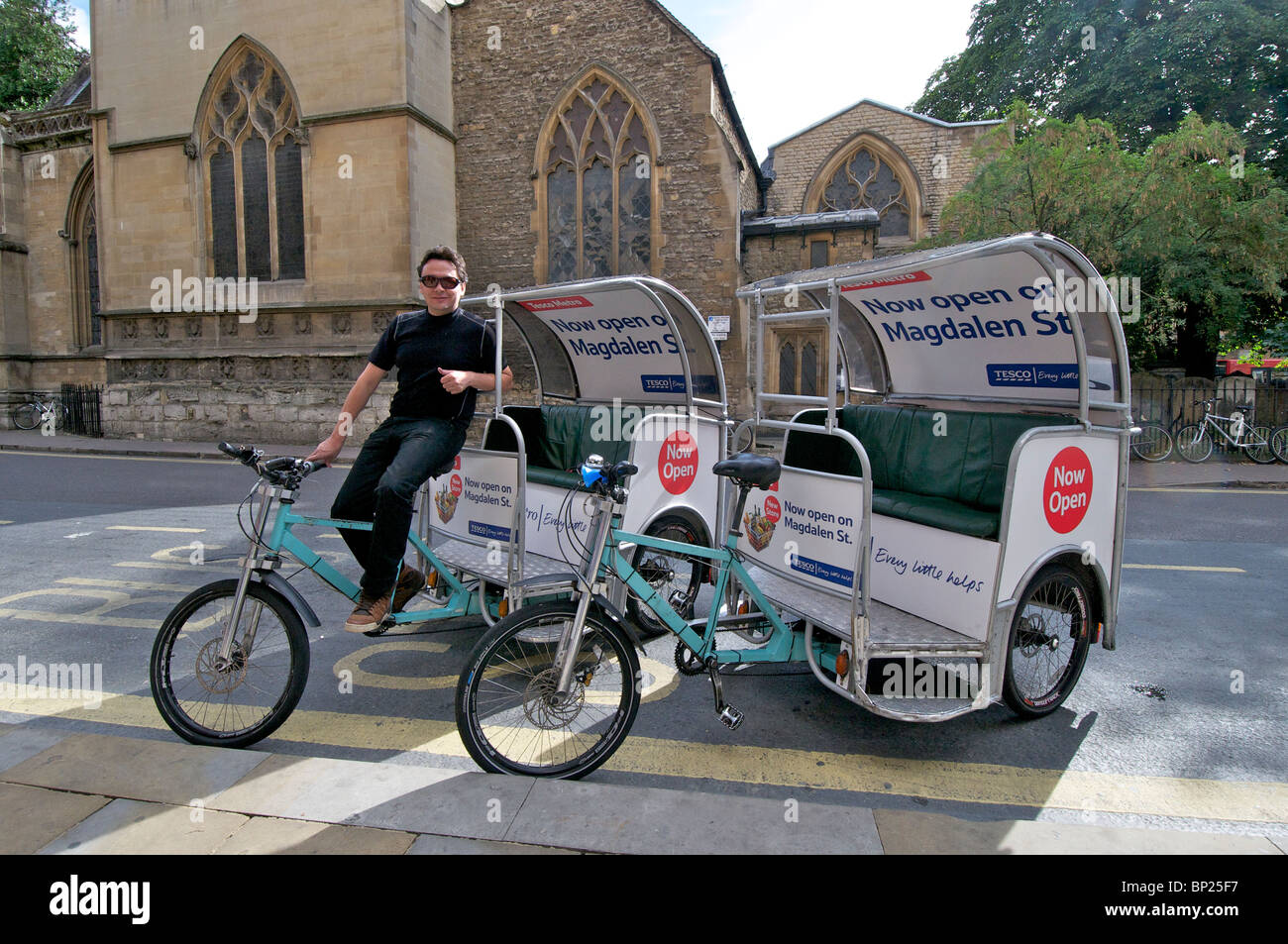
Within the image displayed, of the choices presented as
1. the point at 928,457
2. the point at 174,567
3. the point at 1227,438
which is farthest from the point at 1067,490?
the point at 1227,438

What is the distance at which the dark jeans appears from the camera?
3805 mm

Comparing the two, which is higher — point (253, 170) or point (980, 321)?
point (253, 170)

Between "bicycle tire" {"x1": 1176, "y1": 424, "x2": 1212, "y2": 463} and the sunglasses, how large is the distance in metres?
16.3

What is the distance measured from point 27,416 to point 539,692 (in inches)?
1010

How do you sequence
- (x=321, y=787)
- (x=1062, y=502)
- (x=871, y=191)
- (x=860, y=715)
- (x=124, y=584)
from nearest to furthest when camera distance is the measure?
(x=321, y=787) < (x=1062, y=502) < (x=860, y=715) < (x=124, y=584) < (x=871, y=191)

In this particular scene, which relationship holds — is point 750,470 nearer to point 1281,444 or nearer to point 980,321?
point 980,321

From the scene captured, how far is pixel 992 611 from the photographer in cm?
352

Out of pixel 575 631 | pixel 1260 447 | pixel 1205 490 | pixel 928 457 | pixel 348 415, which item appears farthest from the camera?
pixel 1260 447

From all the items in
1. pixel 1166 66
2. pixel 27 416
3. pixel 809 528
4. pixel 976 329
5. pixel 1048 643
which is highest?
pixel 1166 66

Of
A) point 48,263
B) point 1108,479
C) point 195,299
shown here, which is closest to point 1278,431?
point 1108,479

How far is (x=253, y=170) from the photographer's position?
19.3 meters

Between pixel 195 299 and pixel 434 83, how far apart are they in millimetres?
7830

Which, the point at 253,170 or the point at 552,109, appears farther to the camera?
the point at 253,170

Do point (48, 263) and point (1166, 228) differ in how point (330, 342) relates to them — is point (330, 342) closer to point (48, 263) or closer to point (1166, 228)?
point (48, 263)
